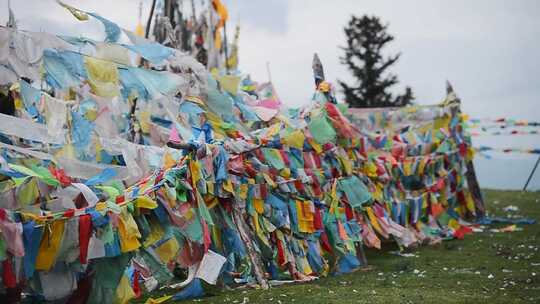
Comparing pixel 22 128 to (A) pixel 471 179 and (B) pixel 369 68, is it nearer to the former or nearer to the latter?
(A) pixel 471 179

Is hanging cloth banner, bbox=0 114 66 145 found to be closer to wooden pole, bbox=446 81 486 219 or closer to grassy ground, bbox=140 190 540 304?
grassy ground, bbox=140 190 540 304

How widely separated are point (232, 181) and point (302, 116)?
6.41ft

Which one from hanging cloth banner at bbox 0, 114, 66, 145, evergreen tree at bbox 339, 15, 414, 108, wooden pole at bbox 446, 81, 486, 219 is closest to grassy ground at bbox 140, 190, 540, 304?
hanging cloth banner at bbox 0, 114, 66, 145

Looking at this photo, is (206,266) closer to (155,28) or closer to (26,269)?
(26,269)

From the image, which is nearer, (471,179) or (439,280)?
(439,280)

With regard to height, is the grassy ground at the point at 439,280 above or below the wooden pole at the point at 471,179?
below

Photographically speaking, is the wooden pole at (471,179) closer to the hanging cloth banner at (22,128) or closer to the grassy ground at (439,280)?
the grassy ground at (439,280)

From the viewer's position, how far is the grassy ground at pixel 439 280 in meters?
6.65

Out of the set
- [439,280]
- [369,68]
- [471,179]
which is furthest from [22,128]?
[369,68]

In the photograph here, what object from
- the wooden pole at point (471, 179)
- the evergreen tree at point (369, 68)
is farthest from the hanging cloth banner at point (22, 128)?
the evergreen tree at point (369, 68)

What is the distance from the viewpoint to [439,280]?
7.80 meters

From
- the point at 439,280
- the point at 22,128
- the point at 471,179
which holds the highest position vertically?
the point at 22,128

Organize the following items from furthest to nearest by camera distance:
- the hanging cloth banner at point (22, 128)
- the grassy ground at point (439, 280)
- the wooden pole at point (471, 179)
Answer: the wooden pole at point (471, 179) < the grassy ground at point (439, 280) < the hanging cloth banner at point (22, 128)

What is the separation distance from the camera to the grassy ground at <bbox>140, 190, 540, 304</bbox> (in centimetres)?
665
